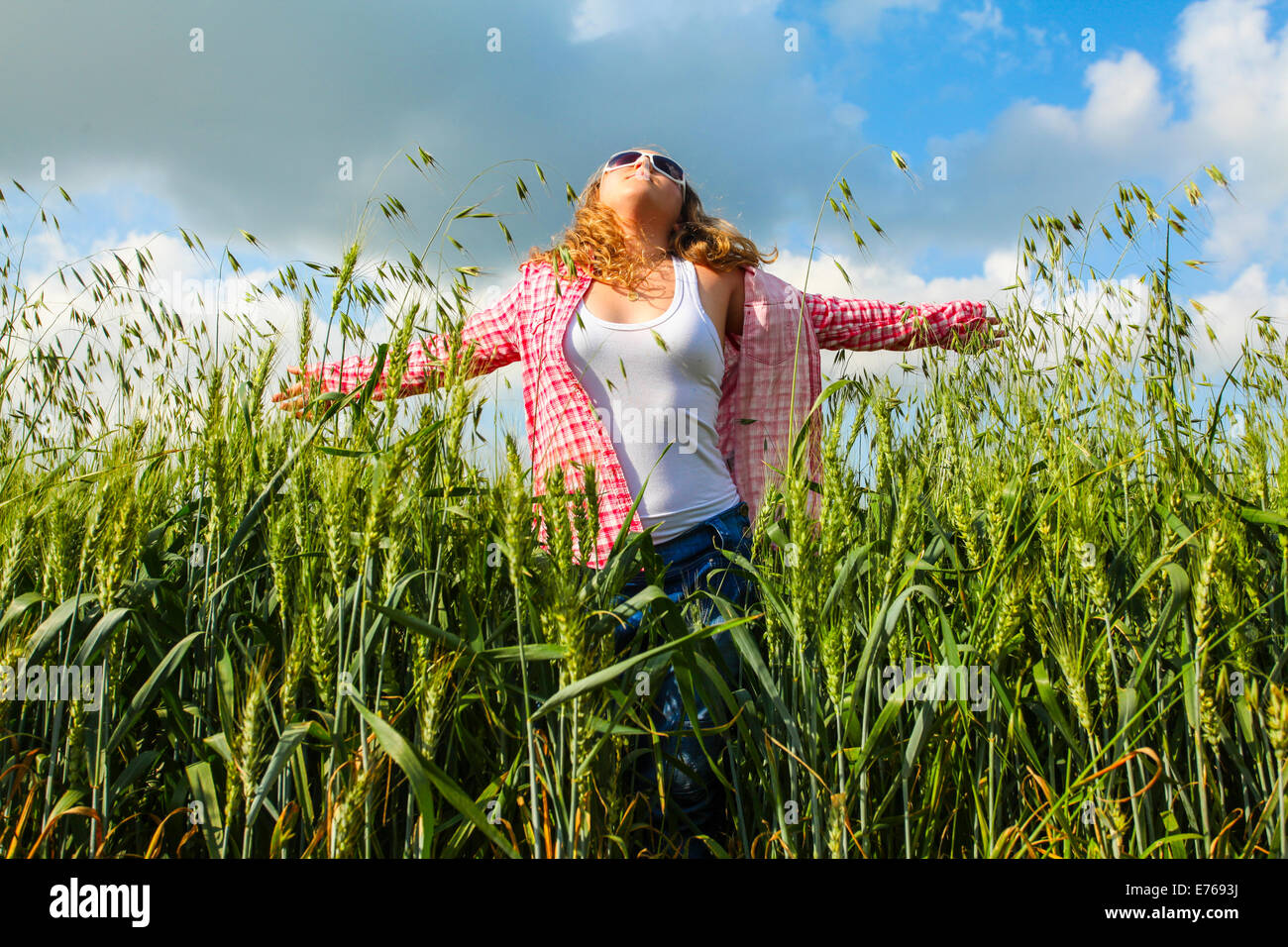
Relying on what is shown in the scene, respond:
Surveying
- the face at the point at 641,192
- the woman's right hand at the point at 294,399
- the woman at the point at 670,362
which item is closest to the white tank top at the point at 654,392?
the woman at the point at 670,362

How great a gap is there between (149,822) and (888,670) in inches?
45.0

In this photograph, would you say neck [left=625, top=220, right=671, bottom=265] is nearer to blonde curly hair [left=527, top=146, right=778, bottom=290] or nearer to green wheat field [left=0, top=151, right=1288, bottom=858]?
blonde curly hair [left=527, top=146, right=778, bottom=290]

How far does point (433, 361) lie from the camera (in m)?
1.34

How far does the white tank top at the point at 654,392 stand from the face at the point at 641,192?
33cm

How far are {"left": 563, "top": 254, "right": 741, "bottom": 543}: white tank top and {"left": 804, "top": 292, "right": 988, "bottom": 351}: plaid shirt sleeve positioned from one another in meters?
0.37

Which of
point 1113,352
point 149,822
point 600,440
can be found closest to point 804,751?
point 600,440

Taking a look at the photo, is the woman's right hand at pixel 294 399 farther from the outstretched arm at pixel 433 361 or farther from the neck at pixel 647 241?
the neck at pixel 647 241

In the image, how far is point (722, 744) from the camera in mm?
1331

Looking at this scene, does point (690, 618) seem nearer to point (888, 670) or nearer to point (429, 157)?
point (888, 670)

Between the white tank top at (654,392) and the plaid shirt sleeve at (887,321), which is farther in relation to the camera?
the plaid shirt sleeve at (887,321)

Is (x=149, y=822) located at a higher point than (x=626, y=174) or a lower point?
lower

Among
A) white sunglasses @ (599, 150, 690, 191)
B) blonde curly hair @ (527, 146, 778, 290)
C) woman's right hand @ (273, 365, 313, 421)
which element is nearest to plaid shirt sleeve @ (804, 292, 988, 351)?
blonde curly hair @ (527, 146, 778, 290)

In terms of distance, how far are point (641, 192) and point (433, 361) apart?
2.59ft

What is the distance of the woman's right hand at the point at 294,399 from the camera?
4.11 feet
